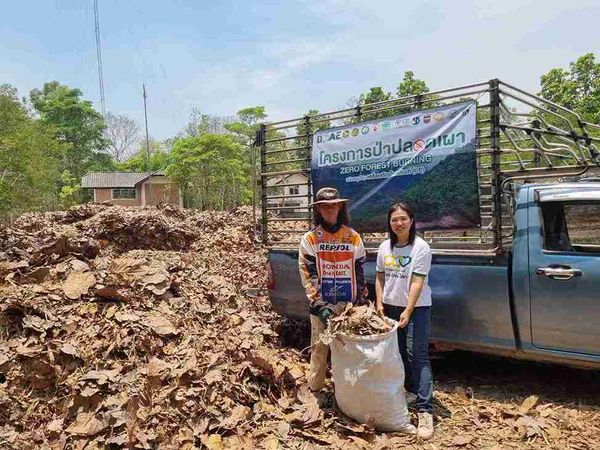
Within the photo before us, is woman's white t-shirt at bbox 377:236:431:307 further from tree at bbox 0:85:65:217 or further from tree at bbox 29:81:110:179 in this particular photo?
tree at bbox 29:81:110:179

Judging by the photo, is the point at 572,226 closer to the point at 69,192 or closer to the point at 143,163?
the point at 69,192

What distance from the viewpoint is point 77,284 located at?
4.54m

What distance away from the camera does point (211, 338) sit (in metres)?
4.36

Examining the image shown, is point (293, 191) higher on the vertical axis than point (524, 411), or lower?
higher

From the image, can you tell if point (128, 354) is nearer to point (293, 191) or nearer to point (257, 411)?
point (257, 411)

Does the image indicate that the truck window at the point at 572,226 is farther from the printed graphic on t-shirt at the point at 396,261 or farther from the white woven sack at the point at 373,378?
the white woven sack at the point at 373,378

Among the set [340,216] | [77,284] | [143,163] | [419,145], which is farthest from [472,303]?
[143,163]

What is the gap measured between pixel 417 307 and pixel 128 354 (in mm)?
2263

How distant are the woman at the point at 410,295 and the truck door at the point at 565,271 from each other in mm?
866

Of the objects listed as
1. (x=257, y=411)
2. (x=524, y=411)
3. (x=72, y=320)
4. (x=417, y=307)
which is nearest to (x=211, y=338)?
(x=257, y=411)

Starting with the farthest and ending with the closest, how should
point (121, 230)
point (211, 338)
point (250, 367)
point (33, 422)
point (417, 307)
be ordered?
point (121, 230)
point (211, 338)
point (250, 367)
point (417, 307)
point (33, 422)

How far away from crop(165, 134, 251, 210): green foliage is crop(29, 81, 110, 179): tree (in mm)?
25020

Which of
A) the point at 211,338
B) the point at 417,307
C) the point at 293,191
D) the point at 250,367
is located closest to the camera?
the point at 417,307

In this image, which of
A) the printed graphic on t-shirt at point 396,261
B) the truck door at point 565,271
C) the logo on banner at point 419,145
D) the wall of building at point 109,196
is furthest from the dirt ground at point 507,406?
the wall of building at point 109,196
